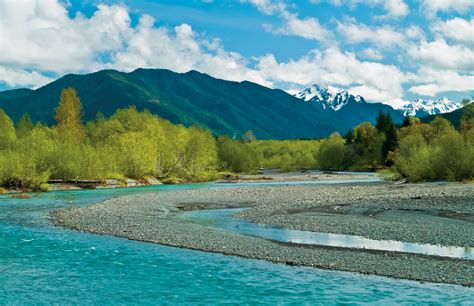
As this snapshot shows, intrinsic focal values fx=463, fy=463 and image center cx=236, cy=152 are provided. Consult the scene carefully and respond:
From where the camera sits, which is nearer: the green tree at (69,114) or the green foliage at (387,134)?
the green tree at (69,114)

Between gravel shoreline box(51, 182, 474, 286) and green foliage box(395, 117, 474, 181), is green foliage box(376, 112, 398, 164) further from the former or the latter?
gravel shoreline box(51, 182, 474, 286)

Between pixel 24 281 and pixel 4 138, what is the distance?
8062cm

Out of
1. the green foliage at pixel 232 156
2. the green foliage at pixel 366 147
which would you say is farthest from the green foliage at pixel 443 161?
the green foliage at pixel 232 156

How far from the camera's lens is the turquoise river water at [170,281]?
57.7ft

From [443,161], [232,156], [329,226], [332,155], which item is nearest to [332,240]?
[329,226]

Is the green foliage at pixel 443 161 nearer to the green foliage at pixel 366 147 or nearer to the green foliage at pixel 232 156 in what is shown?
the green foliage at pixel 366 147

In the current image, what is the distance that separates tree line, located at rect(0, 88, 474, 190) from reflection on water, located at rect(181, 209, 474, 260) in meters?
45.4

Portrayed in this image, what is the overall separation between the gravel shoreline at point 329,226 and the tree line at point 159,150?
2535cm

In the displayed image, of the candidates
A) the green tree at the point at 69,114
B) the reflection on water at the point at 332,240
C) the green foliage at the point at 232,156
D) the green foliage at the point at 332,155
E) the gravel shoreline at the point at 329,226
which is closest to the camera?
the gravel shoreline at the point at 329,226

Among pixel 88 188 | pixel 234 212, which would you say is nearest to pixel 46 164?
pixel 88 188

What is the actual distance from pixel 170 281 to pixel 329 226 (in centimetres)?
1665

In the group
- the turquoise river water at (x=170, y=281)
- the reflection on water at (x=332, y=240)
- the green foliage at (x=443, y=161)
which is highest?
the green foliage at (x=443, y=161)

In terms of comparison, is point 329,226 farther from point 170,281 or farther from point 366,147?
point 366,147

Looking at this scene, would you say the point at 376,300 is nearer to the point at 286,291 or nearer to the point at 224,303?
the point at 286,291
